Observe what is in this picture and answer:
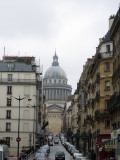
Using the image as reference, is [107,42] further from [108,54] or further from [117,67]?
[117,67]

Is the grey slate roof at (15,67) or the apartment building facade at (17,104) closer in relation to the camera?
the apartment building facade at (17,104)

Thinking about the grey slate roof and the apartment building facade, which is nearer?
the apartment building facade

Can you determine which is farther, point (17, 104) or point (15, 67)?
point (15, 67)

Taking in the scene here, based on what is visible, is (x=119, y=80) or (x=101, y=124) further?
(x=101, y=124)

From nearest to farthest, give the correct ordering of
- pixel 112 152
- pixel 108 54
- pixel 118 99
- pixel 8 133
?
pixel 118 99
pixel 112 152
pixel 108 54
pixel 8 133

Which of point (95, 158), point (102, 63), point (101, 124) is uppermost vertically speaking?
point (102, 63)

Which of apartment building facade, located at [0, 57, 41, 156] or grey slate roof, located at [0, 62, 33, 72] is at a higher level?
grey slate roof, located at [0, 62, 33, 72]

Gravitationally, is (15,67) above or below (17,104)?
above

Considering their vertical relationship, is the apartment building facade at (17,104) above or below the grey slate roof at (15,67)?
below

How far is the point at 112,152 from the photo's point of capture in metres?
47.8

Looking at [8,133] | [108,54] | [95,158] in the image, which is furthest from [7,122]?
[108,54]

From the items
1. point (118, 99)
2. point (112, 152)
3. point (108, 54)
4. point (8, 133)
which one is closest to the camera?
point (118, 99)

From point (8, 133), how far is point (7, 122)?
7.51 ft

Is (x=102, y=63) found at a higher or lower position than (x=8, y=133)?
higher
